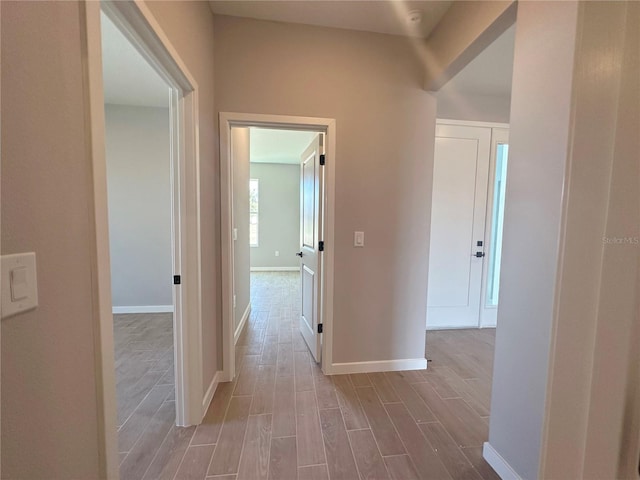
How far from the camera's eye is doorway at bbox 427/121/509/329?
122 inches

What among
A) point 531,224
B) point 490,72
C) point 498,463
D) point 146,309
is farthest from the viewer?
point 146,309

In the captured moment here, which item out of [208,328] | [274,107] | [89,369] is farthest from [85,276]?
Answer: [274,107]

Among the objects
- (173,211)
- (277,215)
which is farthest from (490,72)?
(277,215)

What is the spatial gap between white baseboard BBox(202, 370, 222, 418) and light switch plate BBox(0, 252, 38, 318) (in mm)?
1584

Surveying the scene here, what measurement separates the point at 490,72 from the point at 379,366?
2.97 metres

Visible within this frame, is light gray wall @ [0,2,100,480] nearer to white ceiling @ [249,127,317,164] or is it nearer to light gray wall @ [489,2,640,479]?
light gray wall @ [489,2,640,479]

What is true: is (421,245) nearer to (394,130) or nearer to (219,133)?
(394,130)

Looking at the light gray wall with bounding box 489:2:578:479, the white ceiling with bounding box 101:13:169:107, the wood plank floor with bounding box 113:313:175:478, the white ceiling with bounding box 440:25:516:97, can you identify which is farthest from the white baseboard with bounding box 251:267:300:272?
the light gray wall with bounding box 489:2:578:479

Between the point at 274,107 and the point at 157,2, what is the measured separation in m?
1.01

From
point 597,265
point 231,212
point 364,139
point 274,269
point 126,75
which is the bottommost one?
point 274,269

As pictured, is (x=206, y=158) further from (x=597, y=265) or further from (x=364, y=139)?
(x=597, y=265)

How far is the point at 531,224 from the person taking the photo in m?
1.25

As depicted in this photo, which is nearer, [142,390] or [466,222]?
[142,390]

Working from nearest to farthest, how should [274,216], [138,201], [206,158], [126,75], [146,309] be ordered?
[206,158]
[126,75]
[138,201]
[146,309]
[274,216]
